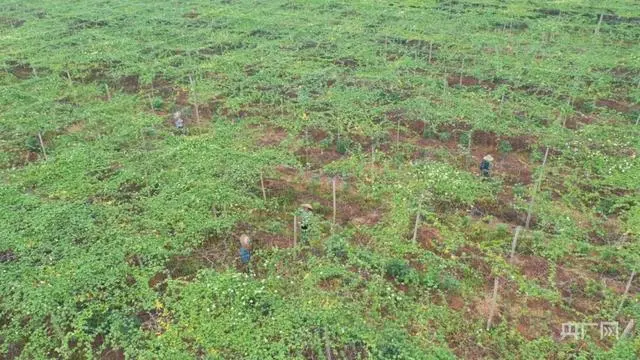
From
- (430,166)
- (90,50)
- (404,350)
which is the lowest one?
(404,350)

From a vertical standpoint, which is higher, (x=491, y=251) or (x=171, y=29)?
(x=171, y=29)

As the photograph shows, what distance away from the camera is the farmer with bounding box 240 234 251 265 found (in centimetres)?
879

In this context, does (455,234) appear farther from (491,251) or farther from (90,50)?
(90,50)

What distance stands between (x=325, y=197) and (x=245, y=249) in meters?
2.54

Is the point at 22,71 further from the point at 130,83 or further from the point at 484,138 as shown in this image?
the point at 484,138

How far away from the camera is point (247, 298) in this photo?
26.0 feet

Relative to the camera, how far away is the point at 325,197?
10.6m

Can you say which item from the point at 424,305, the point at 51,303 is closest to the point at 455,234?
the point at 424,305

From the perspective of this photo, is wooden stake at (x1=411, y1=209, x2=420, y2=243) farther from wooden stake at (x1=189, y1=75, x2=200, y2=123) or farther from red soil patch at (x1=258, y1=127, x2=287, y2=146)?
wooden stake at (x1=189, y1=75, x2=200, y2=123)

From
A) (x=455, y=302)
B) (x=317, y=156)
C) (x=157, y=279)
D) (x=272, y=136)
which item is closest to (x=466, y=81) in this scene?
(x=317, y=156)

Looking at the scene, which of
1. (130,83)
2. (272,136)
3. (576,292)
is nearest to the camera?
(576,292)

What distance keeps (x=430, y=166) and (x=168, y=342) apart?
700 cm

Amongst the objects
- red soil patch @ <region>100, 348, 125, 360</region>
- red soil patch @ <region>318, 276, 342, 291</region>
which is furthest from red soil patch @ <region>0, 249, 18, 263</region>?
red soil patch @ <region>318, 276, 342, 291</region>

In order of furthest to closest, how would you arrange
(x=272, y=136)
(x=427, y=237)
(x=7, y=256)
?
(x=272, y=136) → (x=427, y=237) → (x=7, y=256)
